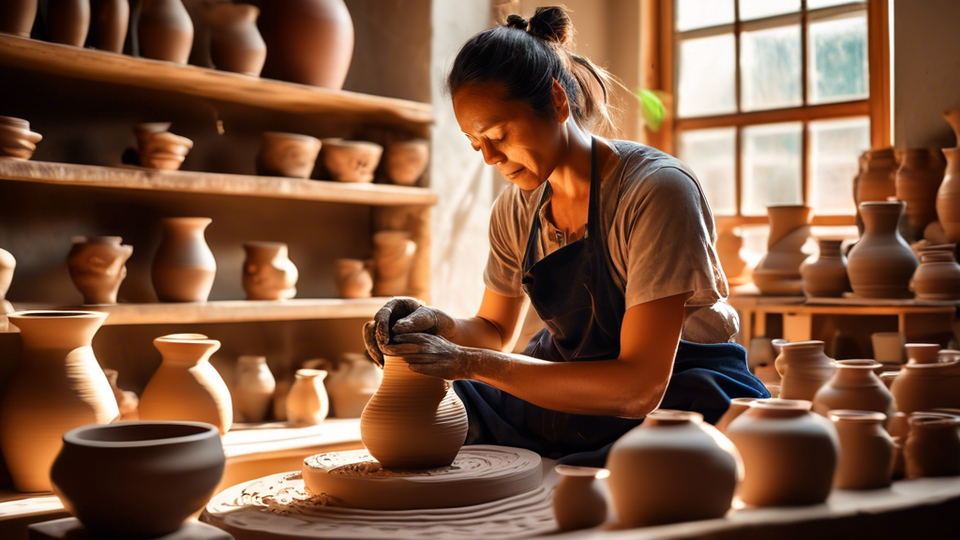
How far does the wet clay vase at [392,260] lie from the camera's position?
3480mm

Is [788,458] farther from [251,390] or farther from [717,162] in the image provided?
[717,162]

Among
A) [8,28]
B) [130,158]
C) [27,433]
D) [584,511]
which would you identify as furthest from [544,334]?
[8,28]

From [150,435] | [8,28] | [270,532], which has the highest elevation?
[8,28]

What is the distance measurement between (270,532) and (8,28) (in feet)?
6.44

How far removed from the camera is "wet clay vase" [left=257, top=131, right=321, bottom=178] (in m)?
3.17

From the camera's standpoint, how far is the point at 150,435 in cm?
154

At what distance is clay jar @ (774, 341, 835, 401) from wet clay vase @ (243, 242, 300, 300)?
185 cm

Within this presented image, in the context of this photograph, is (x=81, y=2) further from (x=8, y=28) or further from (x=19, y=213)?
(x=19, y=213)

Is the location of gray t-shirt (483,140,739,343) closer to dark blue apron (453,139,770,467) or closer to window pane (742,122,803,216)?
dark blue apron (453,139,770,467)

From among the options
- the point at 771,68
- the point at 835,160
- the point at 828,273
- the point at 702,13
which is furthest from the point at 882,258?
the point at 702,13

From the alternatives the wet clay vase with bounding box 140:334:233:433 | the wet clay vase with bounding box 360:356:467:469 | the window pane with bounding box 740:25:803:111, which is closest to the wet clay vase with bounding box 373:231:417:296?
the wet clay vase with bounding box 140:334:233:433

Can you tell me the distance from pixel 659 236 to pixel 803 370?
53 cm

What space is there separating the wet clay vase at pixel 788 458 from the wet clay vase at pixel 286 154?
223 centimetres

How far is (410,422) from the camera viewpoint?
5.65 ft
